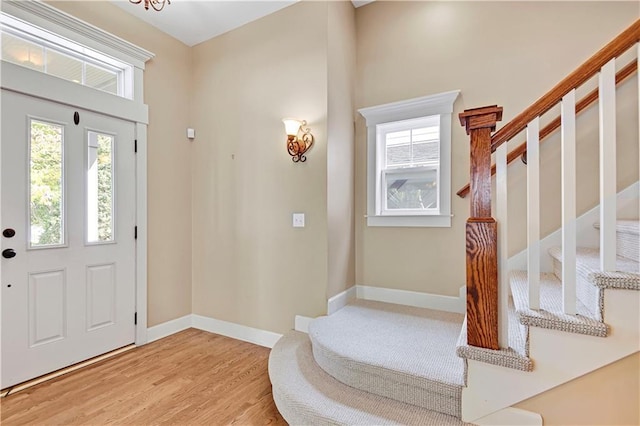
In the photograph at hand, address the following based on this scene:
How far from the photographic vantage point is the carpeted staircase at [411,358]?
4.47ft

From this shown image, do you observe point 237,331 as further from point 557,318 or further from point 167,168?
point 557,318

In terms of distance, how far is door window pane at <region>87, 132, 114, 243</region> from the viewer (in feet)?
8.37

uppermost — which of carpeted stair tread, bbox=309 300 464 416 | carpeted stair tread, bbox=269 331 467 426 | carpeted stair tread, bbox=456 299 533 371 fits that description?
carpeted stair tread, bbox=456 299 533 371

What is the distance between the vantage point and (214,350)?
2.72 meters

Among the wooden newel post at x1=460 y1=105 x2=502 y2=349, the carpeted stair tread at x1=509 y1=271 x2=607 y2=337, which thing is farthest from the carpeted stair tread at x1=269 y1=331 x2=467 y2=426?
the carpeted stair tread at x1=509 y1=271 x2=607 y2=337

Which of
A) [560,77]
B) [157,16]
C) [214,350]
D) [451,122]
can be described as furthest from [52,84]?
[560,77]

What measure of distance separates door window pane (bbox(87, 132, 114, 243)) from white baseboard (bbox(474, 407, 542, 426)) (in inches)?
121

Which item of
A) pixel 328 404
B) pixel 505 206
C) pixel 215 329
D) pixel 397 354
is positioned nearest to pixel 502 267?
pixel 505 206

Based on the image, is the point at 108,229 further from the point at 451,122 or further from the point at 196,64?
the point at 451,122

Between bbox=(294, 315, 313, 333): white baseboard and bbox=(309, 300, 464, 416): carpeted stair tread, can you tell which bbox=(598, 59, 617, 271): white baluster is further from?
bbox=(294, 315, 313, 333): white baseboard

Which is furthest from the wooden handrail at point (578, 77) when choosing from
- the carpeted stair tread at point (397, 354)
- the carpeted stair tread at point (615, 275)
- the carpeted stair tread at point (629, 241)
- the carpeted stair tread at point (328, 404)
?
the carpeted stair tread at point (328, 404)

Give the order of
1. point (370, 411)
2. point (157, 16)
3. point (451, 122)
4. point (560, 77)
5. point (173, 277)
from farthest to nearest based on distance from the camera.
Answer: point (173, 277) < point (157, 16) < point (451, 122) < point (560, 77) < point (370, 411)

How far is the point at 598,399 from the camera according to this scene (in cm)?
131

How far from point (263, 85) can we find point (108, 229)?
6.42 feet
